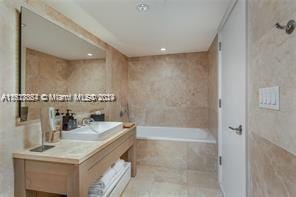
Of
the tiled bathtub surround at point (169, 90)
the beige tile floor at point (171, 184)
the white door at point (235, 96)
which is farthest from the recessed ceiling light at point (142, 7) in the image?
the beige tile floor at point (171, 184)

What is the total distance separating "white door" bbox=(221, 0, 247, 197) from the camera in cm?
145

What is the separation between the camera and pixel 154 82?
3.79 metres

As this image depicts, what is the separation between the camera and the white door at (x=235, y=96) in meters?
1.45

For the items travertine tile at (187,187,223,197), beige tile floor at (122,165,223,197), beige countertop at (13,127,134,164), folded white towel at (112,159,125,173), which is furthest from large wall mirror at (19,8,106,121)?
travertine tile at (187,187,223,197)

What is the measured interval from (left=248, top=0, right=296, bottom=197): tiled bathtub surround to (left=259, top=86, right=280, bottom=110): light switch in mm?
29

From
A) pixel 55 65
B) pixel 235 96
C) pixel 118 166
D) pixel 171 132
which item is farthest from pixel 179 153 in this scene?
pixel 55 65

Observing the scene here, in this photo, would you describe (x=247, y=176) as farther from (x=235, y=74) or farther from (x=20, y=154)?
(x=20, y=154)

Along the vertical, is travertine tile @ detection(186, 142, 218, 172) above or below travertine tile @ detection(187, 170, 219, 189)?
above

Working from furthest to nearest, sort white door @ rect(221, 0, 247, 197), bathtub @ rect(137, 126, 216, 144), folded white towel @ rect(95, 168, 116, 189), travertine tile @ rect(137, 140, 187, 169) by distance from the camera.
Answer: bathtub @ rect(137, 126, 216, 144), travertine tile @ rect(137, 140, 187, 169), folded white towel @ rect(95, 168, 116, 189), white door @ rect(221, 0, 247, 197)

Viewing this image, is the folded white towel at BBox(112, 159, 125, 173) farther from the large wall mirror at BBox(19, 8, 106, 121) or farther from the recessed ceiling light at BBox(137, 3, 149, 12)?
the recessed ceiling light at BBox(137, 3, 149, 12)

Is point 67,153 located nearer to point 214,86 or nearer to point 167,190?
point 167,190

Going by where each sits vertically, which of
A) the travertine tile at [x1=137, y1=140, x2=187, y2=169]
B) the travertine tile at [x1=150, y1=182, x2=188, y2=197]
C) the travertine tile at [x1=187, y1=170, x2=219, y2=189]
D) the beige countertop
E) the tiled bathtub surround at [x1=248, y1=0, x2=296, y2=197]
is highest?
the tiled bathtub surround at [x1=248, y1=0, x2=296, y2=197]

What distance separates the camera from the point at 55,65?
1.89 metres

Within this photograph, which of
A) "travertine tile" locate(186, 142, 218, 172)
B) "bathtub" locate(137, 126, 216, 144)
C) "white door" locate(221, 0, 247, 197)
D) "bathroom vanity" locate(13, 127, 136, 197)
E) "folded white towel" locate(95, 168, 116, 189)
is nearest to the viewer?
"bathroom vanity" locate(13, 127, 136, 197)
